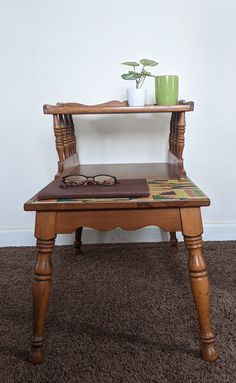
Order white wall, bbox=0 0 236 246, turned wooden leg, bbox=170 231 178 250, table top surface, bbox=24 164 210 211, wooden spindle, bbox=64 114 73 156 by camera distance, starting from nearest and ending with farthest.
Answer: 1. table top surface, bbox=24 164 210 211
2. wooden spindle, bbox=64 114 73 156
3. white wall, bbox=0 0 236 246
4. turned wooden leg, bbox=170 231 178 250

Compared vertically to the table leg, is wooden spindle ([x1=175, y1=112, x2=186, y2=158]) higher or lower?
higher

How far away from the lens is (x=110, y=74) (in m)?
1.35

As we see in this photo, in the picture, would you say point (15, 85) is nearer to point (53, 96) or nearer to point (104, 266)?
point (53, 96)

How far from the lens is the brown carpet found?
31.1 inches

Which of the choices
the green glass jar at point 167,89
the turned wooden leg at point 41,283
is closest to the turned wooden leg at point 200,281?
the turned wooden leg at point 41,283

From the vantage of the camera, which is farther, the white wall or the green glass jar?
the white wall

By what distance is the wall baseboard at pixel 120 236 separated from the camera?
152 cm

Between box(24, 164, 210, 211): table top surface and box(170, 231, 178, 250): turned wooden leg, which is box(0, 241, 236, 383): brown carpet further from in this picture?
box(24, 164, 210, 211): table top surface

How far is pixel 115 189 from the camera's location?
2.76 ft

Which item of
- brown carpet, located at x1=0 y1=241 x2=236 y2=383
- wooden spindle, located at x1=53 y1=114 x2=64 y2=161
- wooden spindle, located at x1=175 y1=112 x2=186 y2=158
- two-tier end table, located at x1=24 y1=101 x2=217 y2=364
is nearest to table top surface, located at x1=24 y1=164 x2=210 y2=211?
two-tier end table, located at x1=24 y1=101 x2=217 y2=364

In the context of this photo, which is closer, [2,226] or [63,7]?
[63,7]

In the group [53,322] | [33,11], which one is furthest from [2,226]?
[33,11]

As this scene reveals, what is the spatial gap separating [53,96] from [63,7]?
1.12 feet

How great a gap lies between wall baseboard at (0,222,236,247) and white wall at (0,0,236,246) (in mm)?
116
